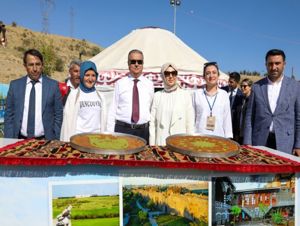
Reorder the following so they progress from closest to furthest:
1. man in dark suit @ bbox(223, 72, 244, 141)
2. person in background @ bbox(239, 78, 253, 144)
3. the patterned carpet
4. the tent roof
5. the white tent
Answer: the patterned carpet, person in background @ bbox(239, 78, 253, 144), man in dark suit @ bbox(223, 72, 244, 141), the white tent, the tent roof

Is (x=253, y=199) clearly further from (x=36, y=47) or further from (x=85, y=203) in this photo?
(x=36, y=47)

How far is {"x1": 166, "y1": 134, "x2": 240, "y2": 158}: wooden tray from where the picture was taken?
1.88 m

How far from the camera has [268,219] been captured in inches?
76.4

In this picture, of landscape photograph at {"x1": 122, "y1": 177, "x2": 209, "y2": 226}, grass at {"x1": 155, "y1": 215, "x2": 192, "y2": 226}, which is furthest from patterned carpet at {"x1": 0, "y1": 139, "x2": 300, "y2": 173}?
grass at {"x1": 155, "y1": 215, "x2": 192, "y2": 226}

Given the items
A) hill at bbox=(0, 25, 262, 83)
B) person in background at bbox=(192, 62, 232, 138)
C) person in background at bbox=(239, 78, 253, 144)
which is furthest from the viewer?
hill at bbox=(0, 25, 262, 83)

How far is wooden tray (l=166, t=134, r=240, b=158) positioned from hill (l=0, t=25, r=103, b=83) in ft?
58.1

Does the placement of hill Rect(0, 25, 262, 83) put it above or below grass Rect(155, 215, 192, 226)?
above

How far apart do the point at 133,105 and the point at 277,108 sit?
1190 mm

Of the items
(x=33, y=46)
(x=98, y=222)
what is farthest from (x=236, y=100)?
(x=33, y=46)

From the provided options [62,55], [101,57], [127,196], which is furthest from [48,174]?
[62,55]

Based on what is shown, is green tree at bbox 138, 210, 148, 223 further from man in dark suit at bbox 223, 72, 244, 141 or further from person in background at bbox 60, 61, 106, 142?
man in dark suit at bbox 223, 72, 244, 141

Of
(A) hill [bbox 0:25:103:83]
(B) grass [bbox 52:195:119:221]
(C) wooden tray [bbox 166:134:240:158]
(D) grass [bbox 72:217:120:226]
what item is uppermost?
(A) hill [bbox 0:25:103:83]

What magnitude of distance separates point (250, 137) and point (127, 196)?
1285mm

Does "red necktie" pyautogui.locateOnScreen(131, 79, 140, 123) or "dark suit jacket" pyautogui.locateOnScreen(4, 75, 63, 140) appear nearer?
"dark suit jacket" pyautogui.locateOnScreen(4, 75, 63, 140)
